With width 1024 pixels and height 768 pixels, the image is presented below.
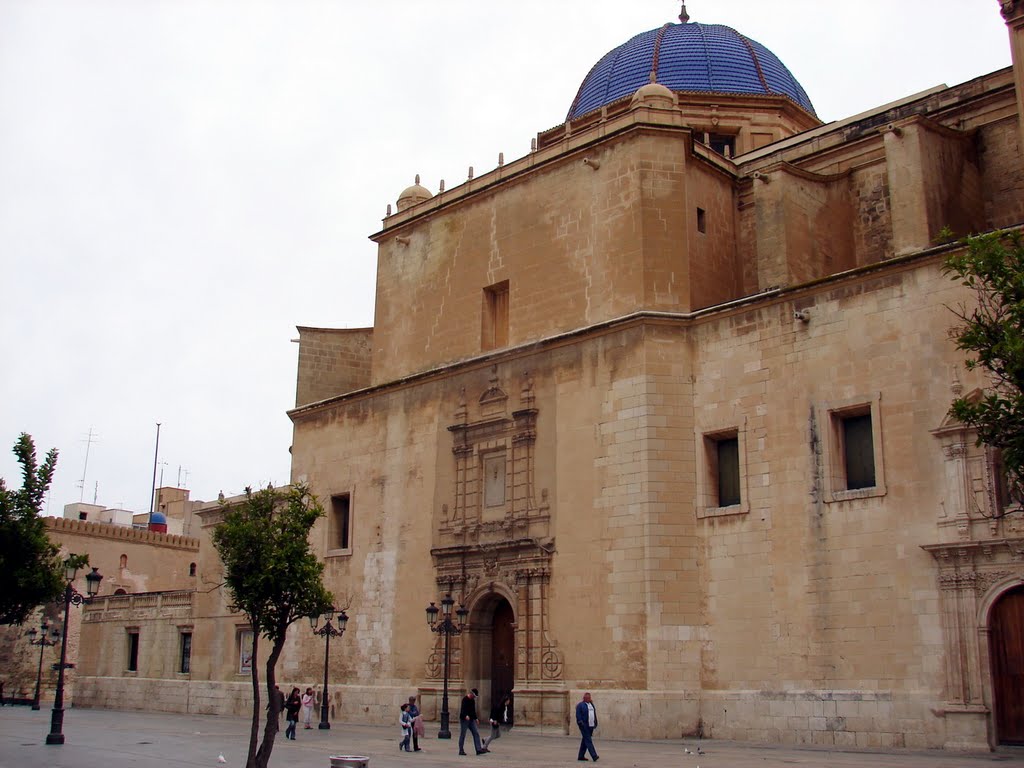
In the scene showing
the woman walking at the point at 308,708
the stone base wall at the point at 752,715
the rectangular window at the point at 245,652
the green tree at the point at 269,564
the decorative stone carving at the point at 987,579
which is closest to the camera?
the green tree at the point at 269,564

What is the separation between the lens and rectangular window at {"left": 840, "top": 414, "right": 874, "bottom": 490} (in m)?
18.5

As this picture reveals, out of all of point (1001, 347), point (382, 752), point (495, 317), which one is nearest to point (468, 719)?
point (382, 752)

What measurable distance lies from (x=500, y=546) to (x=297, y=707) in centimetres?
551

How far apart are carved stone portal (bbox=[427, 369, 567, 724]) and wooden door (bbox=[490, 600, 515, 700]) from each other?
215 mm

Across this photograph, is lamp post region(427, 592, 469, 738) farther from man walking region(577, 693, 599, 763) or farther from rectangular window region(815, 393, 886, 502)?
rectangular window region(815, 393, 886, 502)

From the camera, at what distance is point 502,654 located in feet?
76.8

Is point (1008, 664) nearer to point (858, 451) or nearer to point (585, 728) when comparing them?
point (858, 451)

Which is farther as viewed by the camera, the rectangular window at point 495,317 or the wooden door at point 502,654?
the rectangular window at point 495,317

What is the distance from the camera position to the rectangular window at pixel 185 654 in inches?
1294

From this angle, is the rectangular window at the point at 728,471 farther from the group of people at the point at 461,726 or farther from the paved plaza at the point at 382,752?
the group of people at the point at 461,726

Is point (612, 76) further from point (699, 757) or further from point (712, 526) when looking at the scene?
point (699, 757)

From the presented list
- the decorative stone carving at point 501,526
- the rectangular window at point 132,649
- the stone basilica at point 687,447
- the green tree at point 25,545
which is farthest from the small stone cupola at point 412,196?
the rectangular window at point 132,649

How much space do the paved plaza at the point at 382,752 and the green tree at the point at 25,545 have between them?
2461mm

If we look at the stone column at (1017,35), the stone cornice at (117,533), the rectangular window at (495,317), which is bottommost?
the stone cornice at (117,533)
